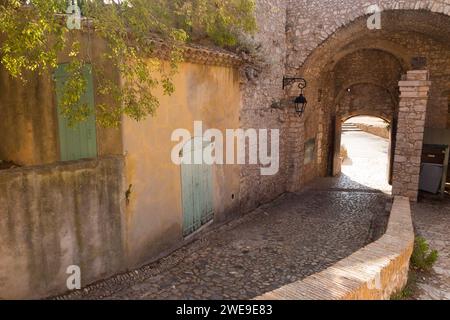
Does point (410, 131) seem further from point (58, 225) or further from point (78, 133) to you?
point (58, 225)

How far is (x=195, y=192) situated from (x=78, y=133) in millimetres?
2619

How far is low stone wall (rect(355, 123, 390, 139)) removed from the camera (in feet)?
90.3

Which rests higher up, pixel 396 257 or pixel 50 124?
pixel 50 124

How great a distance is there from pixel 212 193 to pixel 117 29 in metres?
4.29

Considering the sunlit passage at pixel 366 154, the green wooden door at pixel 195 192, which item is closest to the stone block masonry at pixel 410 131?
the sunlit passage at pixel 366 154

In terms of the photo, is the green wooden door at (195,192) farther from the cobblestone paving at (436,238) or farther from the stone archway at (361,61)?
the stone archway at (361,61)

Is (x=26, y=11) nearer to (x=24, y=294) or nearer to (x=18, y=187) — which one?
(x=18, y=187)

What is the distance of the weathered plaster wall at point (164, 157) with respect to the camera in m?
5.81

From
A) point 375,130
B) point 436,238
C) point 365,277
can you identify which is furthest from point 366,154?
point 365,277

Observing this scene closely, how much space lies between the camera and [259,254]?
21.9ft

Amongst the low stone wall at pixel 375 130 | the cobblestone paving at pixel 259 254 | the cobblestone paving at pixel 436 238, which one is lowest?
the cobblestone paving at pixel 259 254

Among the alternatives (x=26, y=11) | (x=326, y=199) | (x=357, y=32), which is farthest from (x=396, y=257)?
(x=357, y=32)

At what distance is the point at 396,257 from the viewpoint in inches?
176

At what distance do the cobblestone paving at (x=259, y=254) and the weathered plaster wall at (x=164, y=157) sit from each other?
474mm
